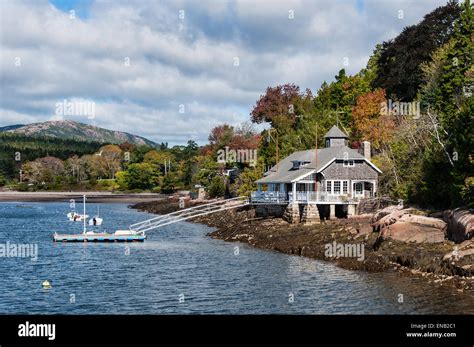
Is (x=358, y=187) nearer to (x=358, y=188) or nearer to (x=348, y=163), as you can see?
(x=358, y=188)

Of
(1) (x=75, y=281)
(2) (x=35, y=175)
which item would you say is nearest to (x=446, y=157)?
(1) (x=75, y=281)

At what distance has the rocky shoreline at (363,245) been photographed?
34.2m

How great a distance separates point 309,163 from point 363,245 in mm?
22361

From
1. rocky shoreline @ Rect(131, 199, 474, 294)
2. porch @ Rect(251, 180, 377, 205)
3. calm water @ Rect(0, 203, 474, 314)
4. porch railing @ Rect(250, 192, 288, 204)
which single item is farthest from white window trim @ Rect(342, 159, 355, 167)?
calm water @ Rect(0, 203, 474, 314)

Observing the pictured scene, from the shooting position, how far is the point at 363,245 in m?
44.7

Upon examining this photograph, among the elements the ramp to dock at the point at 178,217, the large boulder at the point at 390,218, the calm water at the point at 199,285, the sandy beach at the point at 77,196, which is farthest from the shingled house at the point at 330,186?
the sandy beach at the point at 77,196

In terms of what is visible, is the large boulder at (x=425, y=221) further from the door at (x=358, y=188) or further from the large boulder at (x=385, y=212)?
the door at (x=358, y=188)

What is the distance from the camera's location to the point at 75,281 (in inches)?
1505

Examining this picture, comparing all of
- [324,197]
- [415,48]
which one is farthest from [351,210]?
[415,48]

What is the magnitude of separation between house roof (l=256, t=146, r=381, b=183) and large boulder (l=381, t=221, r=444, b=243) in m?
19.2

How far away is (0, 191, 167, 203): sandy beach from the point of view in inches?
6073

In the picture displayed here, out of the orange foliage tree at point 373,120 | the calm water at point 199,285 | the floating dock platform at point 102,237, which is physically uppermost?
the orange foliage tree at point 373,120

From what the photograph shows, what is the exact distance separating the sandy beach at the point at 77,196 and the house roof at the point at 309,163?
82506 millimetres

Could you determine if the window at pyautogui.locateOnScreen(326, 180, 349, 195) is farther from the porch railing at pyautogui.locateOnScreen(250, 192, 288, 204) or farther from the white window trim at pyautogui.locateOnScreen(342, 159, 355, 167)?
the porch railing at pyautogui.locateOnScreen(250, 192, 288, 204)
